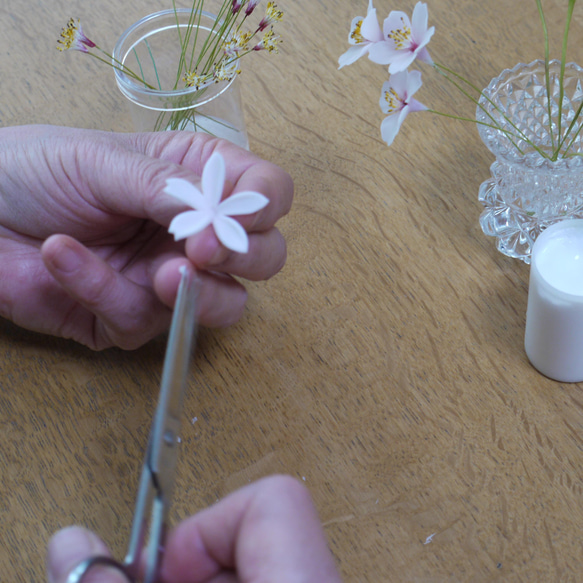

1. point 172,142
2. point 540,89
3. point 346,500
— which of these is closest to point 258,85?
point 172,142

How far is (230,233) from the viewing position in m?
0.44

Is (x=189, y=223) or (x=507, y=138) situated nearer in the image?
(x=189, y=223)

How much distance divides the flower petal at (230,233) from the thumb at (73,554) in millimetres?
184

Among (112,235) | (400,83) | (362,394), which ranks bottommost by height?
(362,394)

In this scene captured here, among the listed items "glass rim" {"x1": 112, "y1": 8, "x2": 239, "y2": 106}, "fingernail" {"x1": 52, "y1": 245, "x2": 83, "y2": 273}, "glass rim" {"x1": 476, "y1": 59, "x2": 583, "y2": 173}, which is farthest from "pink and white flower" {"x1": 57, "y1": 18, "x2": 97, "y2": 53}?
"glass rim" {"x1": 476, "y1": 59, "x2": 583, "y2": 173}

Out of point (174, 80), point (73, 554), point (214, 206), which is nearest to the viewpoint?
point (73, 554)

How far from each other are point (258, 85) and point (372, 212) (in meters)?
0.20

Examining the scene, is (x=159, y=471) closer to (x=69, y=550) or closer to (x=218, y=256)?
(x=69, y=550)

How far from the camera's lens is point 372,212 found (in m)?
0.63

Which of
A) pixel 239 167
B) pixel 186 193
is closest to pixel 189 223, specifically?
pixel 186 193

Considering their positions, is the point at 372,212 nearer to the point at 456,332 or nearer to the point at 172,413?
the point at 456,332

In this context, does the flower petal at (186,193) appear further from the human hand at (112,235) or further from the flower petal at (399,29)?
the flower petal at (399,29)

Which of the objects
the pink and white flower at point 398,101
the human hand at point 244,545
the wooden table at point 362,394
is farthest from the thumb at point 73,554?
the pink and white flower at point 398,101

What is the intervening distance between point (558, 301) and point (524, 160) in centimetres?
12
